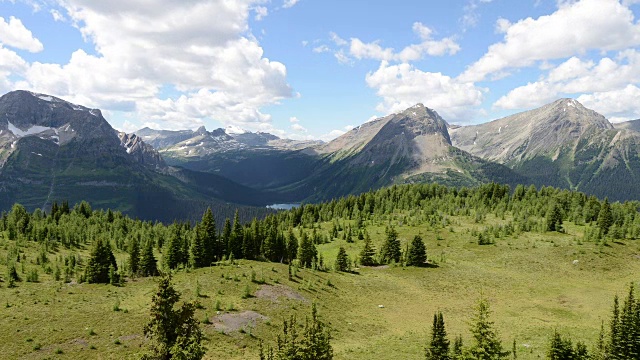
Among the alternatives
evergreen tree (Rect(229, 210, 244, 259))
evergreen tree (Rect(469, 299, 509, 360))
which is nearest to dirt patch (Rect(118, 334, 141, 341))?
evergreen tree (Rect(469, 299, 509, 360))

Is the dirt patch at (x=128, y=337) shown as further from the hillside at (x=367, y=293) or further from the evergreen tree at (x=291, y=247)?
the evergreen tree at (x=291, y=247)

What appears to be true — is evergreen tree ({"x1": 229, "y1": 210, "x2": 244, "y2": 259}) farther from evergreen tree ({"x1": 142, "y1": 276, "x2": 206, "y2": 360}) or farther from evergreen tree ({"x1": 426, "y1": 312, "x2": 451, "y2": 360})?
evergreen tree ({"x1": 142, "y1": 276, "x2": 206, "y2": 360})

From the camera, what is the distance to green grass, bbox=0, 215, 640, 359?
4366 cm

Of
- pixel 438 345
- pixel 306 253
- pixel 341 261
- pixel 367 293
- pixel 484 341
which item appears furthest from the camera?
pixel 306 253

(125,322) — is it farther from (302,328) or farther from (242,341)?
(302,328)

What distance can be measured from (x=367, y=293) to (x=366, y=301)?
4.82 m

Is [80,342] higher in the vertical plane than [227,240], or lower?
lower

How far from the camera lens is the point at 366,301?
230 feet

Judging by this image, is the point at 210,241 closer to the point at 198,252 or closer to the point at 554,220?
the point at 198,252

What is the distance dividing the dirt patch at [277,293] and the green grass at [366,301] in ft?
2.58

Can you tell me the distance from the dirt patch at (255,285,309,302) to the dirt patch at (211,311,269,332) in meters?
6.34

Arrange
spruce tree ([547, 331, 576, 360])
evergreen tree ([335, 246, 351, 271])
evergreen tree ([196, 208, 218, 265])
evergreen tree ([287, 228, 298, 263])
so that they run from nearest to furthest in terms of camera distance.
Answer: spruce tree ([547, 331, 576, 360]), evergreen tree ([196, 208, 218, 265]), evergreen tree ([335, 246, 351, 271]), evergreen tree ([287, 228, 298, 263])

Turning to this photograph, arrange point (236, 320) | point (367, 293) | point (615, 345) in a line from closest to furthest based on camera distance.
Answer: point (615, 345), point (236, 320), point (367, 293)

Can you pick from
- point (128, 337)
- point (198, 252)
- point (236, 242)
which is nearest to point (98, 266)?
point (198, 252)
